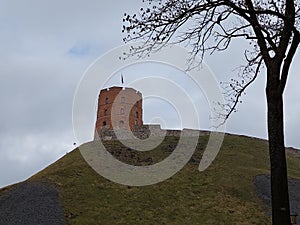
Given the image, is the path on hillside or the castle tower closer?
the path on hillside

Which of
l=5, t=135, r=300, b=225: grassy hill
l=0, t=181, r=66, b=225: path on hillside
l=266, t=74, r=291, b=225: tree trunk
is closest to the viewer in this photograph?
l=266, t=74, r=291, b=225: tree trunk

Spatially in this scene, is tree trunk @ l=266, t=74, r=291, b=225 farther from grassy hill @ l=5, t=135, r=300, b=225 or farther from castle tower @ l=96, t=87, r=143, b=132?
castle tower @ l=96, t=87, r=143, b=132

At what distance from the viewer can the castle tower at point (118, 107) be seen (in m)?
55.3

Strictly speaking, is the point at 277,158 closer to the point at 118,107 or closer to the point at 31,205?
the point at 31,205

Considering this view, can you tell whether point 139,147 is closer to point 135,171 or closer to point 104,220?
point 135,171

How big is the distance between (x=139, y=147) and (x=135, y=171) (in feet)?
22.2

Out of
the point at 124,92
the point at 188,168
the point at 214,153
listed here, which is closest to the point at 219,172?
the point at 188,168

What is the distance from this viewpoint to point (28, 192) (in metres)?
27.8

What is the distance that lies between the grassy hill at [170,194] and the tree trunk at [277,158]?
1625 centimetres

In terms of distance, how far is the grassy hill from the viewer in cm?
2453

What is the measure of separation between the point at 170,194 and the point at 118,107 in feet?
96.4

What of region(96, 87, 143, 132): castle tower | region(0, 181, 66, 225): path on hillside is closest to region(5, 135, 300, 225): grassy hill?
region(0, 181, 66, 225): path on hillside

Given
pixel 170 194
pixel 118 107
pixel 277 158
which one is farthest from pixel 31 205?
pixel 118 107

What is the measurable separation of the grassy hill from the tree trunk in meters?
16.2
